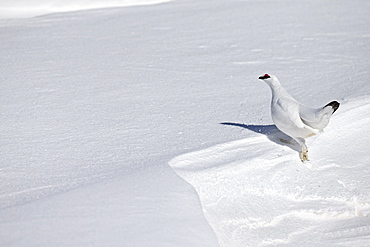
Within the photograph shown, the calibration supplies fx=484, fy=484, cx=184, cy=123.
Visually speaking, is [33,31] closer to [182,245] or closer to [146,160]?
[146,160]

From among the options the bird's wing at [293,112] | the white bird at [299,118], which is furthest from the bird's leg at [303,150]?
the bird's wing at [293,112]

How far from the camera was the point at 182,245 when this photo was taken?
2.21 metres

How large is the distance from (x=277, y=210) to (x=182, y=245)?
0.77 m

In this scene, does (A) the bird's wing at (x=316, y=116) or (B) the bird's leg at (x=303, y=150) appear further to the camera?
(B) the bird's leg at (x=303, y=150)

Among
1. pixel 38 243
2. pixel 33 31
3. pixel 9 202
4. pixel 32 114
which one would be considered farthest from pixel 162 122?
pixel 33 31

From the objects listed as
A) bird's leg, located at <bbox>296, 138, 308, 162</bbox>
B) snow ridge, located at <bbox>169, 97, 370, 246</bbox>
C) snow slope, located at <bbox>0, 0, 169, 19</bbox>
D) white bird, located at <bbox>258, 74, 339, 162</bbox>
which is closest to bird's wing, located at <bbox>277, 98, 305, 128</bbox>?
white bird, located at <bbox>258, 74, 339, 162</bbox>

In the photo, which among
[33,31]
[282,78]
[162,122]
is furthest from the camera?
[33,31]

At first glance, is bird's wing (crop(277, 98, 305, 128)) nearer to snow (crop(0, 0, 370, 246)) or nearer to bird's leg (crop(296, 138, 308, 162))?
bird's leg (crop(296, 138, 308, 162))

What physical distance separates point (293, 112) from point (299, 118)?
0.05 m

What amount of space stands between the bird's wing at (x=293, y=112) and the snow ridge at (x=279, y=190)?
10.8 inches

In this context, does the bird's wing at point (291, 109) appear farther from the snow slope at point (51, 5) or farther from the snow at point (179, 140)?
the snow slope at point (51, 5)

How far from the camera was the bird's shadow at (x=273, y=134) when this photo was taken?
10.4 ft

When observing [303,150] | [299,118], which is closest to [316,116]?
[299,118]

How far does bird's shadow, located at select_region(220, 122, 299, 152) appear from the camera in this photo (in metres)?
3.18
